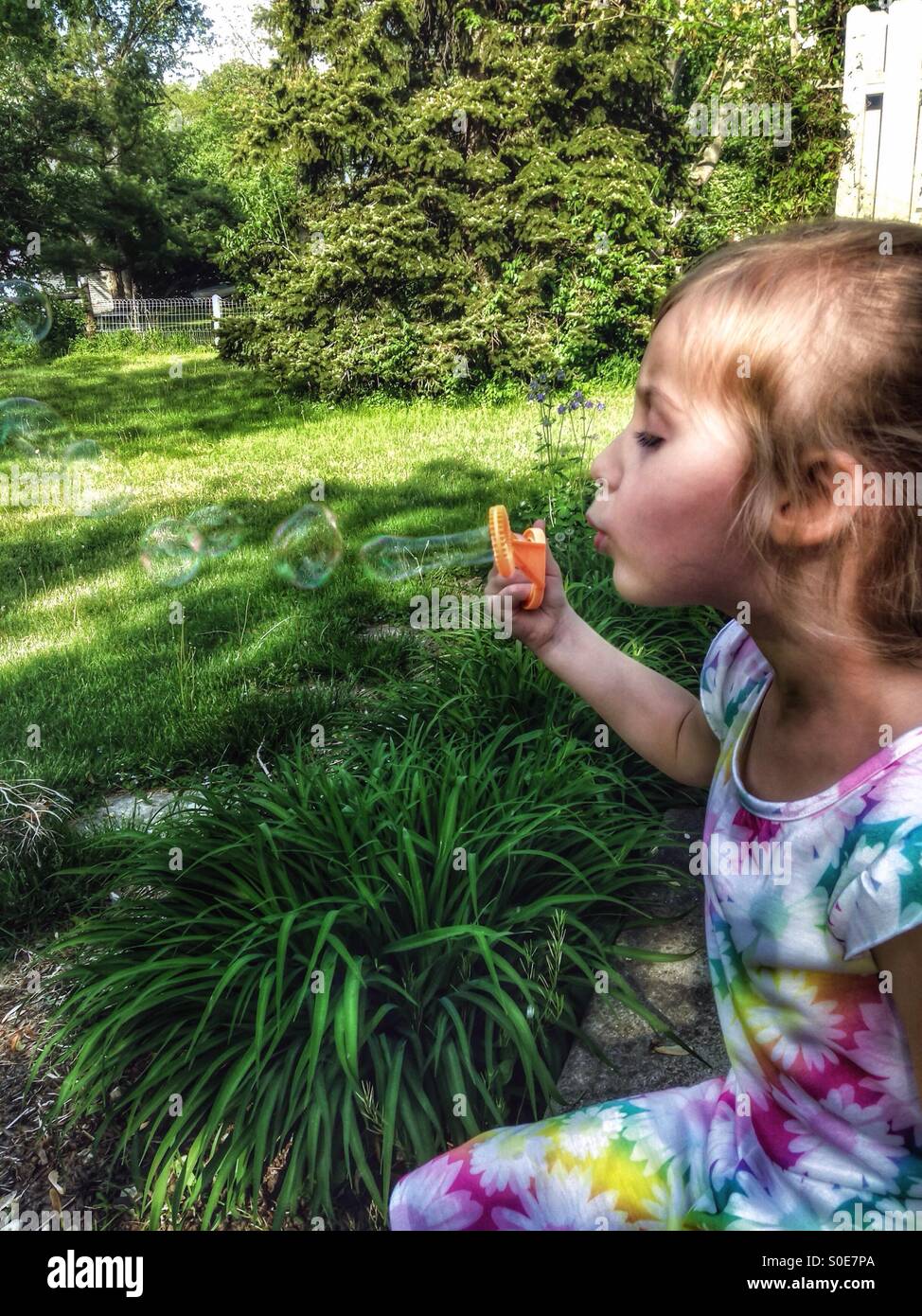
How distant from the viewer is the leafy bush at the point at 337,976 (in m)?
1.63

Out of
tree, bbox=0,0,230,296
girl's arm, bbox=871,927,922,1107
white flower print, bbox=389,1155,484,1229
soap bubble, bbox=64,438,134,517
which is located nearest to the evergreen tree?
soap bubble, bbox=64,438,134,517

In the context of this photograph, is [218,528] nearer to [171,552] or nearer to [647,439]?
[171,552]

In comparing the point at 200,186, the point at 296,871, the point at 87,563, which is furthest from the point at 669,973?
the point at 200,186

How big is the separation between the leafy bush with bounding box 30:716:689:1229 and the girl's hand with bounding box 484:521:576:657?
0.53 metres

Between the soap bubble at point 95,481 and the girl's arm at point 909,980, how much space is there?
5.70 m

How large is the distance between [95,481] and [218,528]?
6.59ft

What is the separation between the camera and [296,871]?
2016 millimetres

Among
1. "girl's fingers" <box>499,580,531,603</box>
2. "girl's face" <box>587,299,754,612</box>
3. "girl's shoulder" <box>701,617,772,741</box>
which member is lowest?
"girl's shoulder" <box>701,617,772,741</box>

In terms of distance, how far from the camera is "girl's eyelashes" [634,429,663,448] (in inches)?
45.4

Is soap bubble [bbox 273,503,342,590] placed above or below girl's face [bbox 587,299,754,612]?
below

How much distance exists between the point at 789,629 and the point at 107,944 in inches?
56.0

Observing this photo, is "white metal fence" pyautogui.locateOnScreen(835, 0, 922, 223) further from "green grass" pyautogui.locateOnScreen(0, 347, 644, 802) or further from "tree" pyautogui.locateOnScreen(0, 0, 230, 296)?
"tree" pyautogui.locateOnScreen(0, 0, 230, 296)
